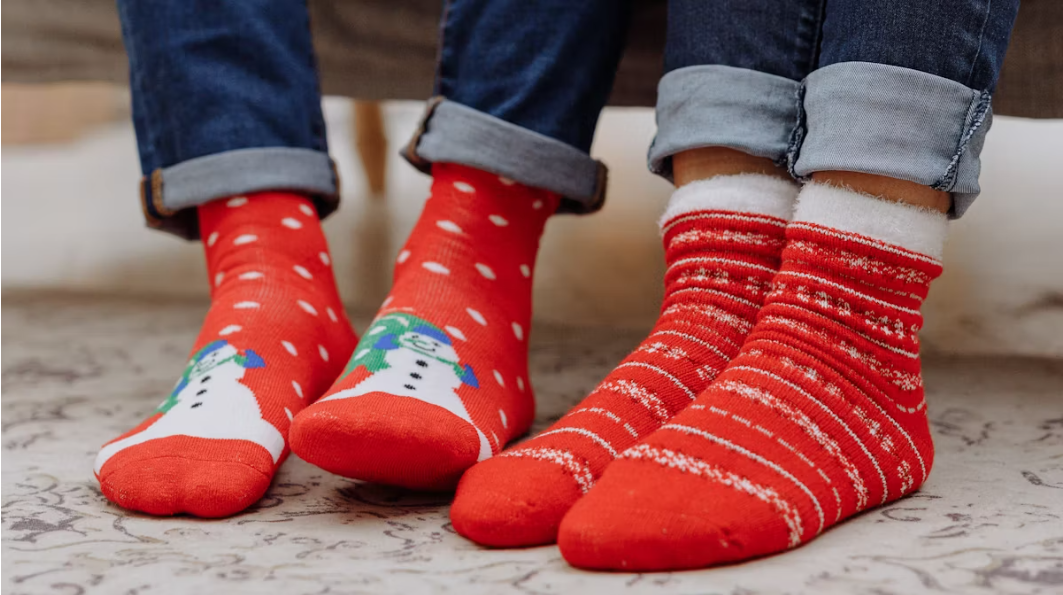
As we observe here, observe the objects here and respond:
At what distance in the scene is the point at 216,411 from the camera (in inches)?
20.3

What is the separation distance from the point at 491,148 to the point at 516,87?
42 mm

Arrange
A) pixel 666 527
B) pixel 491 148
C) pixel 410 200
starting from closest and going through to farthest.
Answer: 1. pixel 666 527
2. pixel 491 148
3. pixel 410 200

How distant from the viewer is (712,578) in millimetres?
375

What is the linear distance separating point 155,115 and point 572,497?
415 mm

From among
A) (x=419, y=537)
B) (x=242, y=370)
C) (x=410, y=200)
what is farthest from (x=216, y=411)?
(x=410, y=200)

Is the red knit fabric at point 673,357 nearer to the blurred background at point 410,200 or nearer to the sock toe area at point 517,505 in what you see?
the sock toe area at point 517,505

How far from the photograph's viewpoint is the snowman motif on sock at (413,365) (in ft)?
1.62

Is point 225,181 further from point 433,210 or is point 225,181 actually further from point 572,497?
point 572,497

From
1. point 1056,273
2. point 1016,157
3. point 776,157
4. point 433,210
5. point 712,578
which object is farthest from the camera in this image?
point 1016,157

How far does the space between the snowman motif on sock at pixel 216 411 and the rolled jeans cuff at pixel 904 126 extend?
0.32m

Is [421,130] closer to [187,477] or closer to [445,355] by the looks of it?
[445,355]

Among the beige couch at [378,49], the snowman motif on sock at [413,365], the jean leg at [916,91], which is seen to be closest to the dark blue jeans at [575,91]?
the jean leg at [916,91]

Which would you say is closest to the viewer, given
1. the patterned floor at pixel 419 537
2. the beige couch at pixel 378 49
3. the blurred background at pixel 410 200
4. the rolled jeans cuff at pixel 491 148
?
the patterned floor at pixel 419 537

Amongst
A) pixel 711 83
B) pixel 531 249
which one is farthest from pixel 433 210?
pixel 711 83
